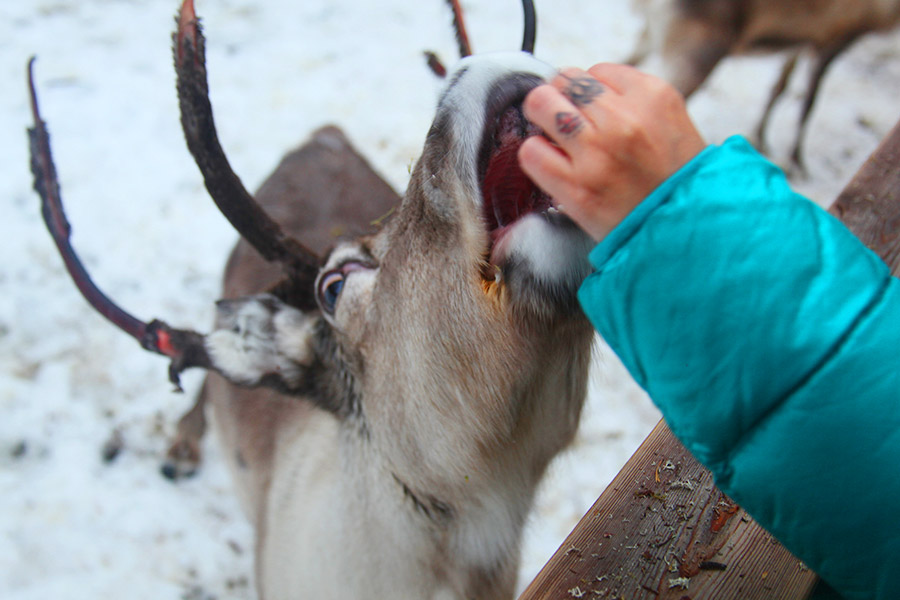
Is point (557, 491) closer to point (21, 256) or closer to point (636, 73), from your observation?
point (636, 73)

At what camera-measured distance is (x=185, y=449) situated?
341 cm

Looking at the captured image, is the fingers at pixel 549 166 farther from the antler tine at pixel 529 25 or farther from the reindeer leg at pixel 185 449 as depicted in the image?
the reindeer leg at pixel 185 449

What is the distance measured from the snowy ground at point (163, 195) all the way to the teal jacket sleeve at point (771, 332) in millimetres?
879

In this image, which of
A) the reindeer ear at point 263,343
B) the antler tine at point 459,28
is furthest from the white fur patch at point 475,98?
the reindeer ear at point 263,343

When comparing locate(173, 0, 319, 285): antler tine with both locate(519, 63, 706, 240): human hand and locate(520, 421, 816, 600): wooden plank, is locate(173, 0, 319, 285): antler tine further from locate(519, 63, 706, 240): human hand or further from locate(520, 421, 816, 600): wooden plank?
locate(520, 421, 816, 600): wooden plank

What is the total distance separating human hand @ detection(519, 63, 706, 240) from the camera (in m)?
0.89

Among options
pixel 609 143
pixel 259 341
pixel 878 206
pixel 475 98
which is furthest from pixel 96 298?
pixel 878 206

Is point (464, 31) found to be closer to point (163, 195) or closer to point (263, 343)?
point (263, 343)

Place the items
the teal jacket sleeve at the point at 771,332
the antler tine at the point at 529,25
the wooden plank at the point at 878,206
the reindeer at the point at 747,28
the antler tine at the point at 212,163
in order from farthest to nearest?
the reindeer at the point at 747,28, the wooden plank at the point at 878,206, the antler tine at the point at 529,25, the antler tine at the point at 212,163, the teal jacket sleeve at the point at 771,332

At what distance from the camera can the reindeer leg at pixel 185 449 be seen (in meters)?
3.38

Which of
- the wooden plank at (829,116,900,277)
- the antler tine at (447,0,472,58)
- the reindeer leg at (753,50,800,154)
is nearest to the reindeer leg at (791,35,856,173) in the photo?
the reindeer leg at (753,50,800,154)

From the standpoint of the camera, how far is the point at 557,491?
345 cm

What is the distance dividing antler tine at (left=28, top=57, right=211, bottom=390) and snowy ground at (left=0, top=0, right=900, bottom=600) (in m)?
1.13

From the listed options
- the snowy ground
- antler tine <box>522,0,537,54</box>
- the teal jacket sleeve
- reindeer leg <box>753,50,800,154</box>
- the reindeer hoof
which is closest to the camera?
the teal jacket sleeve
